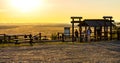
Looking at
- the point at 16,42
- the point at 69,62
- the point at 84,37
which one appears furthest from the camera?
the point at 84,37

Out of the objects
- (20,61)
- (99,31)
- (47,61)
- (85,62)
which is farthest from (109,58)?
(99,31)

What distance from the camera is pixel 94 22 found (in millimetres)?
39250

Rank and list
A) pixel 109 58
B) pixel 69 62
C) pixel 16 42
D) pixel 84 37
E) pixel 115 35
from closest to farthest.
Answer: pixel 69 62 → pixel 109 58 → pixel 16 42 → pixel 84 37 → pixel 115 35

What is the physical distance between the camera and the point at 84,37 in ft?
127

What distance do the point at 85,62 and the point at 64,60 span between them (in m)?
1.54

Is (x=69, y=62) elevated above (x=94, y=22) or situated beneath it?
situated beneath

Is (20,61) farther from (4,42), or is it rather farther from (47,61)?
(4,42)

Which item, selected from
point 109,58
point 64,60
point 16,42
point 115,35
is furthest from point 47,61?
point 115,35

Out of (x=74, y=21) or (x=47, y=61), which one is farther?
(x=74, y=21)

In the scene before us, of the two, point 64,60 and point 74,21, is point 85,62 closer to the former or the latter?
point 64,60

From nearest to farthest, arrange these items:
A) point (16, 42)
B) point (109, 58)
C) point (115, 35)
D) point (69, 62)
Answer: point (69, 62) → point (109, 58) → point (16, 42) → point (115, 35)

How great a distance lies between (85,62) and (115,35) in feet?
74.9

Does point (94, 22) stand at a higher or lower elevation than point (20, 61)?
higher

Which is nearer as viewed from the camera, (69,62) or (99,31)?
(69,62)
